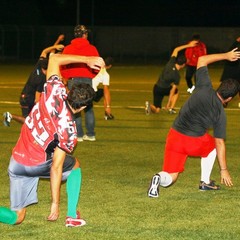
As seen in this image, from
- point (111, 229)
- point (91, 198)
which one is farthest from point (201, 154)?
point (111, 229)

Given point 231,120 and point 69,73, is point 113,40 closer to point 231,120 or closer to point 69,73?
point 231,120

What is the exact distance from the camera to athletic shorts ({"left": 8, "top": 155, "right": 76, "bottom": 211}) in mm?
7984

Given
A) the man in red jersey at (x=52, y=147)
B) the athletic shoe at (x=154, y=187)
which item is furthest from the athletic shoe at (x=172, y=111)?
the man in red jersey at (x=52, y=147)

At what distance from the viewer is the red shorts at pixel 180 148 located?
10.0 metres

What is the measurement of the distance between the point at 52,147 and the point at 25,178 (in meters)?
0.47

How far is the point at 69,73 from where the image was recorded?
14375 millimetres

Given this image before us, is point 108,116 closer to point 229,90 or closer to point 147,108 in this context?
point 147,108

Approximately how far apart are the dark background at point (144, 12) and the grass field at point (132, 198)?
55.0 meters

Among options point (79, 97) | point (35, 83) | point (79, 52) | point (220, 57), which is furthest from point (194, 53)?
point (79, 97)

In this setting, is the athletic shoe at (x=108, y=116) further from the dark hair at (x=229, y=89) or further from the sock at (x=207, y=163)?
the dark hair at (x=229, y=89)

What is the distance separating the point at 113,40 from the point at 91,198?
164ft

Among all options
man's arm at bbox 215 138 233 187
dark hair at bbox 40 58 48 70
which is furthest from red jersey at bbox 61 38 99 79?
man's arm at bbox 215 138 233 187

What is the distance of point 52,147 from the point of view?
7875 mm

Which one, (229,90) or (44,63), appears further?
(44,63)
